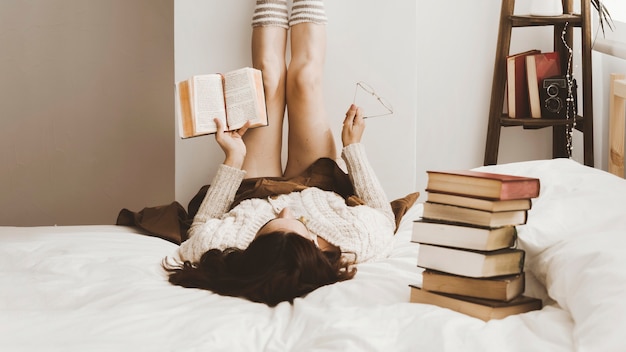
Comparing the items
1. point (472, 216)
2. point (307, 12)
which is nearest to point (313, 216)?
point (472, 216)

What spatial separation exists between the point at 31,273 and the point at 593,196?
1.22 meters

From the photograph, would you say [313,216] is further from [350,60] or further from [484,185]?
[350,60]

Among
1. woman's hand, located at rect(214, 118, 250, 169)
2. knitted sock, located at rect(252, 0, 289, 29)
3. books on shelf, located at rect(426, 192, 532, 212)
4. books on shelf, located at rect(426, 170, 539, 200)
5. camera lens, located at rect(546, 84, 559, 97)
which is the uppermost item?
knitted sock, located at rect(252, 0, 289, 29)

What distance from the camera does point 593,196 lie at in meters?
1.69

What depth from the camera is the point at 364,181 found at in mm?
2348

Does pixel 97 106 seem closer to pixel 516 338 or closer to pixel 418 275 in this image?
pixel 418 275

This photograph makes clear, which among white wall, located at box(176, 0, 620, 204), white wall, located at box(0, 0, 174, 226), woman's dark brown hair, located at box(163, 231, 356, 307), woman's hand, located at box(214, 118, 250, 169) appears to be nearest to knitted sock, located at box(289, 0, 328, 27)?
white wall, located at box(176, 0, 620, 204)

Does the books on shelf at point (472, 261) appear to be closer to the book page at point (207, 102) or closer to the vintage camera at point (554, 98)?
the book page at point (207, 102)

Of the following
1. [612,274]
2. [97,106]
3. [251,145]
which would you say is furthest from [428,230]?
[97,106]

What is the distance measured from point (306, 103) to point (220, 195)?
456 millimetres

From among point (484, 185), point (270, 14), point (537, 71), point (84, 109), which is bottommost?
point (484, 185)

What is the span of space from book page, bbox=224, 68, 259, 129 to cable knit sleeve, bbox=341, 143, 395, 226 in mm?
309

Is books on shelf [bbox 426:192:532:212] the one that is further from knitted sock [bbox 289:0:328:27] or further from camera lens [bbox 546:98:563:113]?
camera lens [bbox 546:98:563:113]

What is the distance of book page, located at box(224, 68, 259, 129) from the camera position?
240 centimetres
